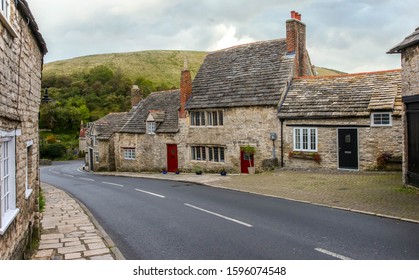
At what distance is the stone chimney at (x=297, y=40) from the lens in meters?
25.0

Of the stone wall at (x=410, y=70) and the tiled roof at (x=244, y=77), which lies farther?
the tiled roof at (x=244, y=77)

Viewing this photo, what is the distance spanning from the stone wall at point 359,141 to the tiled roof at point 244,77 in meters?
3.03

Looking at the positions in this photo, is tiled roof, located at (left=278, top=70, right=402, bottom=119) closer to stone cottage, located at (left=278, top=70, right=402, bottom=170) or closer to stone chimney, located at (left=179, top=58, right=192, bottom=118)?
stone cottage, located at (left=278, top=70, right=402, bottom=170)

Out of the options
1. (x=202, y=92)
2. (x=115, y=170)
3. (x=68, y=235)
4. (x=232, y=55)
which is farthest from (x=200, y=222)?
(x=115, y=170)

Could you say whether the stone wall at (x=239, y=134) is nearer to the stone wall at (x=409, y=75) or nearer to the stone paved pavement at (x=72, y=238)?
the stone wall at (x=409, y=75)

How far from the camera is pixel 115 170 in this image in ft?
122

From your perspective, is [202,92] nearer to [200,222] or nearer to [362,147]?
[362,147]

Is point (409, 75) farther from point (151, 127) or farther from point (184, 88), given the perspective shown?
point (151, 127)

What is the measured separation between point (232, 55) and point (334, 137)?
11.5m

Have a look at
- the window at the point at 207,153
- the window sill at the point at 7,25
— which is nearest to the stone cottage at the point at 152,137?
the window at the point at 207,153

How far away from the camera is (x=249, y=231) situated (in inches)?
367

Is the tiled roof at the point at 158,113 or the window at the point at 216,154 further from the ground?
the tiled roof at the point at 158,113

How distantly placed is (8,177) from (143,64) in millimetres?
112574

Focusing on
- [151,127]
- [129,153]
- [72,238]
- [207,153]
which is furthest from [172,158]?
[72,238]
